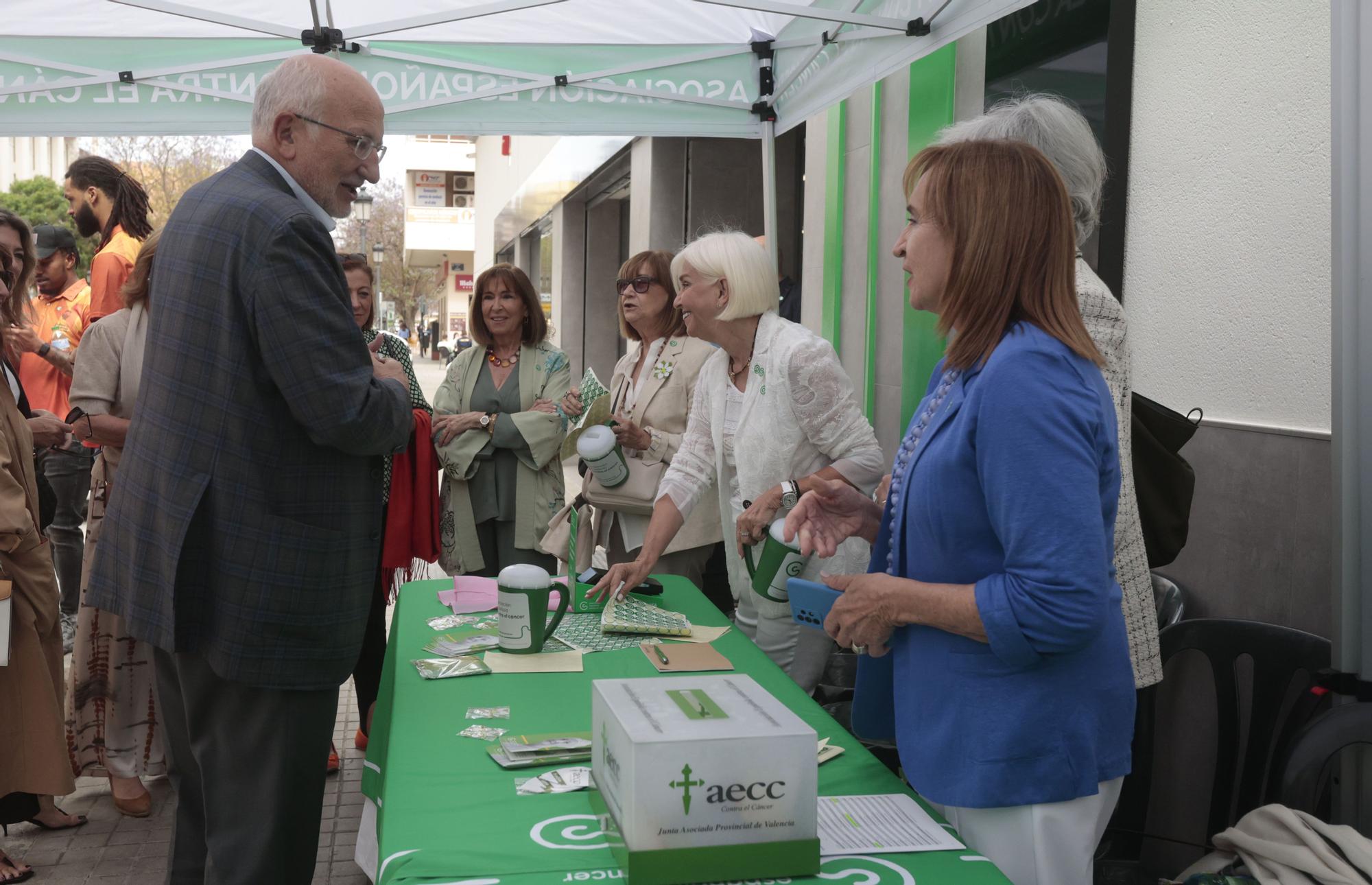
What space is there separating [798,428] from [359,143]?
1307 millimetres

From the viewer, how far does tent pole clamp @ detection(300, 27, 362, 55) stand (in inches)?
154

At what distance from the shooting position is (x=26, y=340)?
149 inches

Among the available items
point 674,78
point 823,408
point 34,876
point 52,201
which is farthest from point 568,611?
point 52,201

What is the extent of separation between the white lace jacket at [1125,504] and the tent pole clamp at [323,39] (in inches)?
120

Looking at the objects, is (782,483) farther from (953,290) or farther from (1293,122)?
(1293,122)

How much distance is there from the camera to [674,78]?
4355mm

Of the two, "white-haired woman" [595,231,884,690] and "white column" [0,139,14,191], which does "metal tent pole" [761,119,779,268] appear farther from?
"white column" [0,139,14,191]

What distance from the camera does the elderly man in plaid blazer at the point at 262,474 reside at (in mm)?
1862

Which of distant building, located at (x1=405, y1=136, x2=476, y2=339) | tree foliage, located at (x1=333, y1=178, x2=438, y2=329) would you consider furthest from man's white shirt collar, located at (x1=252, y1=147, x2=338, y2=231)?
tree foliage, located at (x1=333, y1=178, x2=438, y2=329)

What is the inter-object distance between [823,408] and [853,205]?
2.44 m

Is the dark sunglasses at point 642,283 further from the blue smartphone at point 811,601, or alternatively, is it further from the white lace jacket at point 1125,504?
the blue smartphone at point 811,601

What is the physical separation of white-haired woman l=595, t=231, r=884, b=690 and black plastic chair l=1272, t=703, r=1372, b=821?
115 centimetres

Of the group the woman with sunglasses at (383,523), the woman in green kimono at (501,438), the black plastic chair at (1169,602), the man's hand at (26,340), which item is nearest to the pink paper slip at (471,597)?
the woman with sunglasses at (383,523)

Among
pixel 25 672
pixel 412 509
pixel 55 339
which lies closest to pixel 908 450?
pixel 25 672
